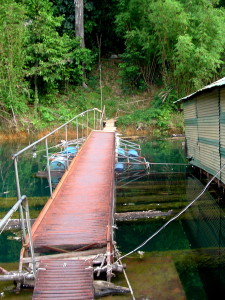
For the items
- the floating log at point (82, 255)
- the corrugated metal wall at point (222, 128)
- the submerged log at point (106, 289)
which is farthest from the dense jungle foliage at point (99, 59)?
the submerged log at point (106, 289)

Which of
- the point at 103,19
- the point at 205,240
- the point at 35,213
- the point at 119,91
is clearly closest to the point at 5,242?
the point at 35,213

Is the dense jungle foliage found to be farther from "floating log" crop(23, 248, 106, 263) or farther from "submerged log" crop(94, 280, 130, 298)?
"submerged log" crop(94, 280, 130, 298)

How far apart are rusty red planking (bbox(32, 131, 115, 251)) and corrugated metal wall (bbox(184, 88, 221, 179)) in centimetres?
305

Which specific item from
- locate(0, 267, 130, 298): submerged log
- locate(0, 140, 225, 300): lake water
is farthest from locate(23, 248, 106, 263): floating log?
locate(0, 140, 225, 300): lake water

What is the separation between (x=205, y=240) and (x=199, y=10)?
58.3 ft

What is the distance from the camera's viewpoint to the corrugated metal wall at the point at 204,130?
29.4 feet

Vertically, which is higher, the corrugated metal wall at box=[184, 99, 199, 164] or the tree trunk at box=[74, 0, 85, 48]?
the tree trunk at box=[74, 0, 85, 48]

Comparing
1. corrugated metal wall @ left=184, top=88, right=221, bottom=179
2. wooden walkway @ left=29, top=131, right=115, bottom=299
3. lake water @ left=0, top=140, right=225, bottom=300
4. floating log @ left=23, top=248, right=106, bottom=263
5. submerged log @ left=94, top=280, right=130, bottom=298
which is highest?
corrugated metal wall @ left=184, top=88, right=221, bottom=179

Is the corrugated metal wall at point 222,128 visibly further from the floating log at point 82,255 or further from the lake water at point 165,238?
the floating log at point 82,255

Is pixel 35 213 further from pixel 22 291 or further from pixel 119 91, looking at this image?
pixel 119 91

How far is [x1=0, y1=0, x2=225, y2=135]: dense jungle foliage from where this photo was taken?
20.0 m

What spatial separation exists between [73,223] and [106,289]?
51.0 inches

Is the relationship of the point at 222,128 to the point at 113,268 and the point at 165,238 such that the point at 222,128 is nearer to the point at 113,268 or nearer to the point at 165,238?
the point at 165,238

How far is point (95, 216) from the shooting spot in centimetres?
520
